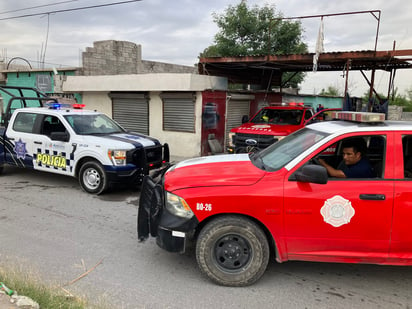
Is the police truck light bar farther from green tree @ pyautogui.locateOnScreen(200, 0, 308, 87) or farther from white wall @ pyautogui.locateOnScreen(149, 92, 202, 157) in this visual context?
green tree @ pyautogui.locateOnScreen(200, 0, 308, 87)

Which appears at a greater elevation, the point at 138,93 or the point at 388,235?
the point at 138,93

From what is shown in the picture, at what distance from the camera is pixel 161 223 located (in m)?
3.55

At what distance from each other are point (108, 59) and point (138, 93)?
472 cm

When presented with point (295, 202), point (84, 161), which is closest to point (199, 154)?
point (84, 161)

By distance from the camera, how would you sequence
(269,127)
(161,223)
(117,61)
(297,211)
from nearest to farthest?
(297,211), (161,223), (269,127), (117,61)

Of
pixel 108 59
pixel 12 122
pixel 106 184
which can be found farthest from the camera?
pixel 108 59

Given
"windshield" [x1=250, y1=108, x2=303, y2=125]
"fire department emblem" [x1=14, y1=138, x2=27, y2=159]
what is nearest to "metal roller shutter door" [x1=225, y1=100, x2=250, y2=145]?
"windshield" [x1=250, y1=108, x2=303, y2=125]

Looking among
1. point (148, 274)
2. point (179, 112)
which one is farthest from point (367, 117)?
point (179, 112)

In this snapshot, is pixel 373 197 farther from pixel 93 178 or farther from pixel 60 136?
pixel 60 136

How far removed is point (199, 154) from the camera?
11.6m

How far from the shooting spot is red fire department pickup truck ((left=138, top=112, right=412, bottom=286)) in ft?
10.5

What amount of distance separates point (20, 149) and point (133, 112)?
575 centimetres

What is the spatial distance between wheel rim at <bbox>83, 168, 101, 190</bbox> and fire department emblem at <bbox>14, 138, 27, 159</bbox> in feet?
5.87

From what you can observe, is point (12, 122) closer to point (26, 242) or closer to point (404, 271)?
point (26, 242)
